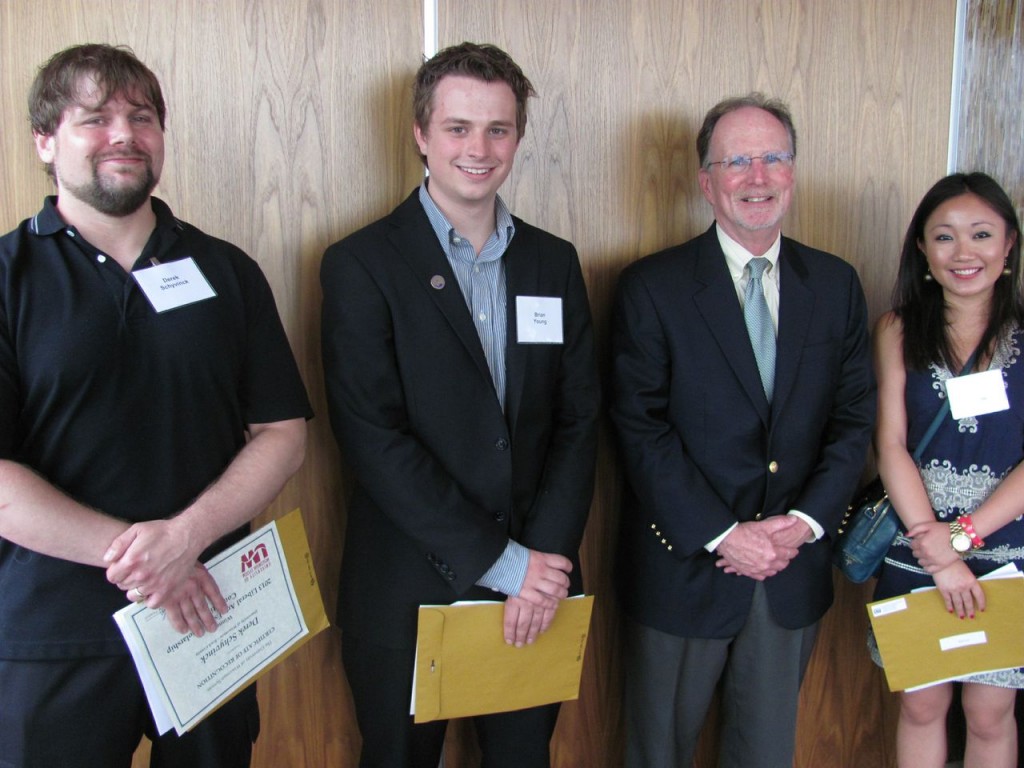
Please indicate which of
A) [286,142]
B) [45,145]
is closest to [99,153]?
[45,145]

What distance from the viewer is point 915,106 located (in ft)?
8.75

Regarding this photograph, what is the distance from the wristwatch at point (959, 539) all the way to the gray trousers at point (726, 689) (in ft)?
1.33

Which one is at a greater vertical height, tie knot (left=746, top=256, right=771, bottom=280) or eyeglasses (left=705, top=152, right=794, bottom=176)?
eyeglasses (left=705, top=152, right=794, bottom=176)

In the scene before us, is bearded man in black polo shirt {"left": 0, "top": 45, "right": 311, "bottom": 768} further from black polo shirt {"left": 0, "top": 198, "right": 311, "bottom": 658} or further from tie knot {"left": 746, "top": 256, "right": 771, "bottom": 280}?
tie knot {"left": 746, "top": 256, "right": 771, "bottom": 280}

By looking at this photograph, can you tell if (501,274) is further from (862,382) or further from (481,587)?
(862,382)

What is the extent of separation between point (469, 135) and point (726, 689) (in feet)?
5.09

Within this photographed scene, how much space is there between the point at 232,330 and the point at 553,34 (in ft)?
4.04

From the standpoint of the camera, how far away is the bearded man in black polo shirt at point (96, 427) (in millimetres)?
1430

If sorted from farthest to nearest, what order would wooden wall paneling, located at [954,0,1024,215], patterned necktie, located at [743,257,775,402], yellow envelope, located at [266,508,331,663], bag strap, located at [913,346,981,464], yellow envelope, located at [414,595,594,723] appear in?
wooden wall paneling, located at [954,0,1024,215] → bag strap, located at [913,346,981,464] → patterned necktie, located at [743,257,775,402] → yellow envelope, located at [414,595,594,723] → yellow envelope, located at [266,508,331,663]

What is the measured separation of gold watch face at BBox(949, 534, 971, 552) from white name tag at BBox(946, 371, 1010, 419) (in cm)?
30

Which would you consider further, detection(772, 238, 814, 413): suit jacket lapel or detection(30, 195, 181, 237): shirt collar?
detection(772, 238, 814, 413): suit jacket lapel

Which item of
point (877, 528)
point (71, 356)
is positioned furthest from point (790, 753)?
point (71, 356)

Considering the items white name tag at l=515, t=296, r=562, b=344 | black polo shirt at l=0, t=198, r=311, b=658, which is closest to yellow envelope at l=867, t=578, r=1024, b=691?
white name tag at l=515, t=296, r=562, b=344

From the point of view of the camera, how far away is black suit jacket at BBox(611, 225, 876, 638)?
6.61 feet
